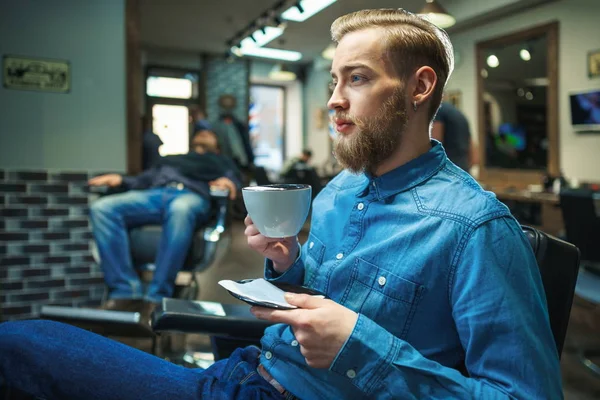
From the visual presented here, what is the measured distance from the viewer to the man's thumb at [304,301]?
2.14 ft

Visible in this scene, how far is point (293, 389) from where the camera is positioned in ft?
2.74

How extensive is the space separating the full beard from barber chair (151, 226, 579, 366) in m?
0.29

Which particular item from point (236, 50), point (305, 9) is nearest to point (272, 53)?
point (236, 50)

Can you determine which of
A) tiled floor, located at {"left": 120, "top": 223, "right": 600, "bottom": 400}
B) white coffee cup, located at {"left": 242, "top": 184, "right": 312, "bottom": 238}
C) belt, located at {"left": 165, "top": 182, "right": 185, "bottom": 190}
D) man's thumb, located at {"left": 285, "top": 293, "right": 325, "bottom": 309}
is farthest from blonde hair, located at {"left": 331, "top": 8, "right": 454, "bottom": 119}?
belt, located at {"left": 165, "top": 182, "right": 185, "bottom": 190}

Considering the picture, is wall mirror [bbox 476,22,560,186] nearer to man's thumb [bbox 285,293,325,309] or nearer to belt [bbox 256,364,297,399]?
belt [bbox 256,364,297,399]

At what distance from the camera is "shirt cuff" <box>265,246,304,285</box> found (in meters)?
0.94

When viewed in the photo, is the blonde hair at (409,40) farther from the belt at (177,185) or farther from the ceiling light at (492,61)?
the ceiling light at (492,61)

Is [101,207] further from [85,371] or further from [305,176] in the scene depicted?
[305,176]

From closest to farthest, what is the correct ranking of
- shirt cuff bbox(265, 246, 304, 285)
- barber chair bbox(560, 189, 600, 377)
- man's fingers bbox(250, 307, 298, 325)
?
1. man's fingers bbox(250, 307, 298, 325)
2. shirt cuff bbox(265, 246, 304, 285)
3. barber chair bbox(560, 189, 600, 377)

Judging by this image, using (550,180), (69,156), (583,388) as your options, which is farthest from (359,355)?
(550,180)

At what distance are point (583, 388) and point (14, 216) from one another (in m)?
3.20

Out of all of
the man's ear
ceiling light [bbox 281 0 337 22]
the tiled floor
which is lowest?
the tiled floor

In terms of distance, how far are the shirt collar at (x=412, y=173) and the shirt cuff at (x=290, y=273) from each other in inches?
8.1

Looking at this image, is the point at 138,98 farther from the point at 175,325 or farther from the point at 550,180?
the point at 550,180
